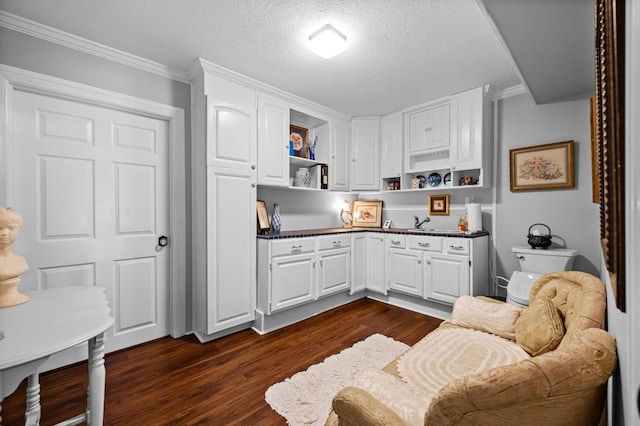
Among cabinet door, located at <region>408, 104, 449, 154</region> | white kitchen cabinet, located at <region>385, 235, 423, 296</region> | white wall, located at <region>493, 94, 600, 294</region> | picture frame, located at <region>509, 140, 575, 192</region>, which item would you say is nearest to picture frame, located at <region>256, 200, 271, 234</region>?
white kitchen cabinet, located at <region>385, 235, 423, 296</region>

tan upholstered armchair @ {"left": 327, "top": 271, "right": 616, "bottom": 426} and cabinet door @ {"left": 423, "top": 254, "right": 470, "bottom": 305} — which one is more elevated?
tan upholstered armchair @ {"left": 327, "top": 271, "right": 616, "bottom": 426}

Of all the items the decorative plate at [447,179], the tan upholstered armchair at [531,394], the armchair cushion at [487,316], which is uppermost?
the decorative plate at [447,179]

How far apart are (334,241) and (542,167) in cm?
229

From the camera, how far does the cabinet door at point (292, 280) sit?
9.12 feet

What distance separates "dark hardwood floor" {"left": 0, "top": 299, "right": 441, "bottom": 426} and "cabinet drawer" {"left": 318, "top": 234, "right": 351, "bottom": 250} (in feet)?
2.70

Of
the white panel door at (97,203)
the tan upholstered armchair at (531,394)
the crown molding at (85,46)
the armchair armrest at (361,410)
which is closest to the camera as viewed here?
the tan upholstered armchair at (531,394)

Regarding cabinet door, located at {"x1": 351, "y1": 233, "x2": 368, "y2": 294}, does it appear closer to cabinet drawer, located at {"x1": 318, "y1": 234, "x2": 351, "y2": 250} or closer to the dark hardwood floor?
cabinet drawer, located at {"x1": 318, "y1": 234, "x2": 351, "y2": 250}

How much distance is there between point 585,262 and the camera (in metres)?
2.60

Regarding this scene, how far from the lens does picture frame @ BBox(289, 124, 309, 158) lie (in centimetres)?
350

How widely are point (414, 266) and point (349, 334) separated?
112cm

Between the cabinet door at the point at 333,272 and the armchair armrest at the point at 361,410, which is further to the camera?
the cabinet door at the point at 333,272

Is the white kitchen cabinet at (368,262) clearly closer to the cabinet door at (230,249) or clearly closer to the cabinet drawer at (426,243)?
the cabinet drawer at (426,243)

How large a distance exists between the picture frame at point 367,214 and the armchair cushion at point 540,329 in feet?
8.42

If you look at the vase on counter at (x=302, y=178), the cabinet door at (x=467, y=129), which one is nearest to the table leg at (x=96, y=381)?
the vase on counter at (x=302, y=178)
